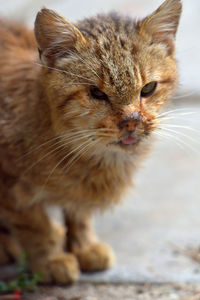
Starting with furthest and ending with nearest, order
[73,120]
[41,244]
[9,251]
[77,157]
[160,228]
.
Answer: [160,228], [9,251], [41,244], [77,157], [73,120]

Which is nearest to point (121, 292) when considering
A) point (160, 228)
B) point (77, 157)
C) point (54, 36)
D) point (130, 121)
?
point (160, 228)

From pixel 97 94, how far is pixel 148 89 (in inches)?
9.8

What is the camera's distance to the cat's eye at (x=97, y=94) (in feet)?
7.38

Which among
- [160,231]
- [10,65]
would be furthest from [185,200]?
[10,65]

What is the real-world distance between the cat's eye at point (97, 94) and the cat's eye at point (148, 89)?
0.18 m

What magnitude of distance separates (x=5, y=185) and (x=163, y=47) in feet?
3.73

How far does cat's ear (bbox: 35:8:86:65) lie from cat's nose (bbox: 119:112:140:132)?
0.42m

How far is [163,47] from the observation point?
2.41m

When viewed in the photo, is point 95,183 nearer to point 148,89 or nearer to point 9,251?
point 148,89

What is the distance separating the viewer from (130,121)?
217 cm

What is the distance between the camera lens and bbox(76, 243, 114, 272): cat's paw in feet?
9.64

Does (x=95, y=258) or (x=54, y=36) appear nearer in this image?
(x=54, y=36)

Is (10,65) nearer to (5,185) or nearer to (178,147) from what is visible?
(5,185)

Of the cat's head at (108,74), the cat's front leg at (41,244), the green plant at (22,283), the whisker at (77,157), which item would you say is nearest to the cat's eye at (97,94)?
the cat's head at (108,74)
